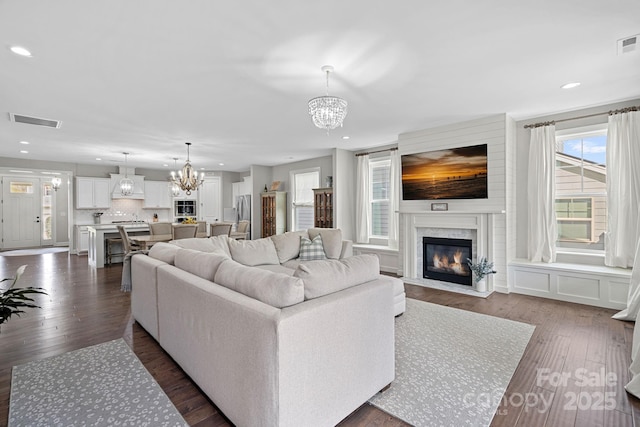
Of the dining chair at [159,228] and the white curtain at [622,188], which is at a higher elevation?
the white curtain at [622,188]

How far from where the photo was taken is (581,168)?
167 inches

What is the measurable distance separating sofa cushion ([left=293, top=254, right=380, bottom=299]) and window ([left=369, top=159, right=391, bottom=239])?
14.4 ft

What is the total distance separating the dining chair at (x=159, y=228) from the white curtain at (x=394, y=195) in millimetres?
4573

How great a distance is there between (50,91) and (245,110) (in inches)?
83.8

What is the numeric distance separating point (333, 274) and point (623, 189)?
4.23 meters

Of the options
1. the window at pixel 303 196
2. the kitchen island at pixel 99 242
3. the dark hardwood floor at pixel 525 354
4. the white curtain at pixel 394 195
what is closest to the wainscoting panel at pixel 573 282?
the dark hardwood floor at pixel 525 354

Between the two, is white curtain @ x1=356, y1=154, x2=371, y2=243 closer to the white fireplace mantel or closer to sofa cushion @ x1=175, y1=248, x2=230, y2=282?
the white fireplace mantel

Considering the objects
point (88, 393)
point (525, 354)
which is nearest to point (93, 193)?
point (88, 393)

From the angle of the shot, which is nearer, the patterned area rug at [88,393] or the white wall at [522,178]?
the patterned area rug at [88,393]

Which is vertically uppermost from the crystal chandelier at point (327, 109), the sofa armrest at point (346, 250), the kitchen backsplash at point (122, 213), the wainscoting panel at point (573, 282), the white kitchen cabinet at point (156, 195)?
the crystal chandelier at point (327, 109)

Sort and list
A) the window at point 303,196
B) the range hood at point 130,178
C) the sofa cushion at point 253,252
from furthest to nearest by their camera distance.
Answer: the range hood at point 130,178 < the window at point 303,196 < the sofa cushion at point 253,252

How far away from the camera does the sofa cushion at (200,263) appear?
223 centimetres

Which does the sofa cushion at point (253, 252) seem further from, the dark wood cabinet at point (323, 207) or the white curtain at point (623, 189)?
the white curtain at point (623, 189)

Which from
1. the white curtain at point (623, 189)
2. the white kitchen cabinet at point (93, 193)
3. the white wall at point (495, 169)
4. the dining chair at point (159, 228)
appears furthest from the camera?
the white kitchen cabinet at point (93, 193)
